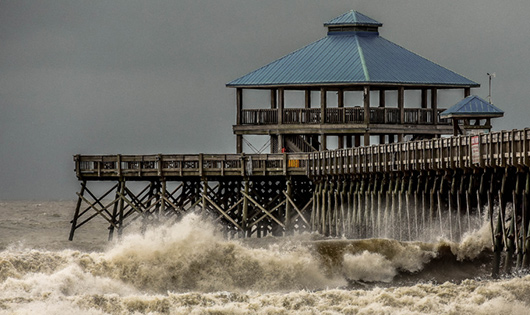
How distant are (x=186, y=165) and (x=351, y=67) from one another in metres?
9.63

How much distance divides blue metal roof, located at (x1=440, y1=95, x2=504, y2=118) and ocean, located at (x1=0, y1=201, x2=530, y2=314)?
710cm

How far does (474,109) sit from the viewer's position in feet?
198

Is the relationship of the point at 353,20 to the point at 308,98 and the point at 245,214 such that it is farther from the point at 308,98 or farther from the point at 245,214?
the point at 245,214

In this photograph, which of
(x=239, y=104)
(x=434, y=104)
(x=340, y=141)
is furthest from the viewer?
(x=340, y=141)

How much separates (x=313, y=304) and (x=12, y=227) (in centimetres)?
4969

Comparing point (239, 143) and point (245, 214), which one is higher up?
point (239, 143)

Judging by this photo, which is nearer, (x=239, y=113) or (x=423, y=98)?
(x=239, y=113)

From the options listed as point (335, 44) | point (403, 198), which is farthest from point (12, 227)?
point (403, 198)

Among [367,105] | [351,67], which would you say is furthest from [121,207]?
[351,67]

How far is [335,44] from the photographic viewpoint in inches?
3066

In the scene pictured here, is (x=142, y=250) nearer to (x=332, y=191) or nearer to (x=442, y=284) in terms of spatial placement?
(x=442, y=284)

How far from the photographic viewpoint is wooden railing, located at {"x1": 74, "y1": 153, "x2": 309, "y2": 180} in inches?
2758

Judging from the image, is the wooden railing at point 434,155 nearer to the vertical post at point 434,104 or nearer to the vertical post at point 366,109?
the vertical post at point 366,109

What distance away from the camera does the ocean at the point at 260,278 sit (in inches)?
1820
